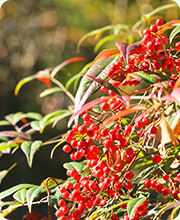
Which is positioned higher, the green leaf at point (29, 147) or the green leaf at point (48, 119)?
the green leaf at point (48, 119)

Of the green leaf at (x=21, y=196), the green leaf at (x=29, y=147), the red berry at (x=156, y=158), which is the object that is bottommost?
the green leaf at (x=21, y=196)

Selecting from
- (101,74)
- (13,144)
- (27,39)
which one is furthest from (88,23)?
(101,74)

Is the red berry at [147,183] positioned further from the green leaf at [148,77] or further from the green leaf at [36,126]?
the green leaf at [36,126]

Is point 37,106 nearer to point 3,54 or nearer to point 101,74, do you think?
point 3,54

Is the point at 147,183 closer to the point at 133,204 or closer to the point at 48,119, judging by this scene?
the point at 133,204

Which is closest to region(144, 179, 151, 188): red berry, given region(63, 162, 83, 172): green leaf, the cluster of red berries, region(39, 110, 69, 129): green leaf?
the cluster of red berries

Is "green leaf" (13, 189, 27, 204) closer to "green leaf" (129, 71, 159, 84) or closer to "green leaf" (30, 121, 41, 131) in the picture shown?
"green leaf" (30, 121, 41, 131)

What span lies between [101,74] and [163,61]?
0.34ft

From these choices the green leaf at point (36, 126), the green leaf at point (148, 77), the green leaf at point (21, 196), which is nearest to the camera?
the green leaf at point (148, 77)

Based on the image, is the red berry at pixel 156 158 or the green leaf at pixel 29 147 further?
the green leaf at pixel 29 147

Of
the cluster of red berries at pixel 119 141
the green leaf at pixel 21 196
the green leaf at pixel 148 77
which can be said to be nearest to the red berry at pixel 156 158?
the cluster of red berries at pixel 119 141

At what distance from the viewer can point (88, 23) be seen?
222 centimetres

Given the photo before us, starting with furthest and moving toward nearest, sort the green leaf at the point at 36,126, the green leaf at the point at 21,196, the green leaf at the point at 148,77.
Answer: the green leaf at the point at 36,126
the green leaf at the point at 21,196
the green leaf at the point at 148,77

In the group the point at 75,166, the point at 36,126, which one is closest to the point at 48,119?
the point at 36,126
